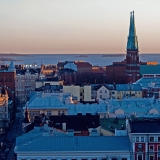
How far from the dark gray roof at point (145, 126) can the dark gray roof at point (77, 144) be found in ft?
3.68

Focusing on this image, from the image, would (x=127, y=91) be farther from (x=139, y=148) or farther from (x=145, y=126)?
(x=139, y=148)

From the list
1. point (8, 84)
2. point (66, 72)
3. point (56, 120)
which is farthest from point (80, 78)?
point (56, 120)

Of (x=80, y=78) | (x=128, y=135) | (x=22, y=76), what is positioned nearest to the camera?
(x=128, y=135)

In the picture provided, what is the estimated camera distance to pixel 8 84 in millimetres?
70812

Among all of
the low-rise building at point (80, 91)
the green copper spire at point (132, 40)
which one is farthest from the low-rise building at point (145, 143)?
the green copper spire at point (132, 40)

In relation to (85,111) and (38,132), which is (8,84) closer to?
(85,111)

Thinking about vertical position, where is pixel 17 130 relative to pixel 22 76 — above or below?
below

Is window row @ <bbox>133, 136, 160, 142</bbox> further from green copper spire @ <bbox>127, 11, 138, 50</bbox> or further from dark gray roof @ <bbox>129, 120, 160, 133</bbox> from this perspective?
green copper spire @ <bbox>127, 11, 138, 50</bbox>

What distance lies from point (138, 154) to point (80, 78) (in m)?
77.3

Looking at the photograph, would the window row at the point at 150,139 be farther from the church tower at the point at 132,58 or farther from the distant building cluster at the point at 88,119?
the church tower at the point at 132,58

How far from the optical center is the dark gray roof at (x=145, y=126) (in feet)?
89.4

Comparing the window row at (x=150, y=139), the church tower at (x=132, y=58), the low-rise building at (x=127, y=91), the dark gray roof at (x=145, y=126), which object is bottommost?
the window row at (x=150, y=139)

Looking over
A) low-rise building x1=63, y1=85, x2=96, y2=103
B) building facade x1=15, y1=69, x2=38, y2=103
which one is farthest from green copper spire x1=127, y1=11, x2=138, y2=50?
low-rise building x1=63, y1=85, x2=96, y2=103

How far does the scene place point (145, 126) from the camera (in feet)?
90.6
